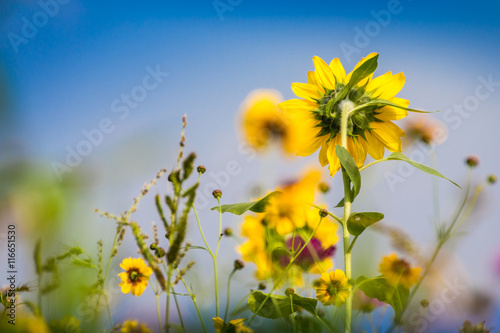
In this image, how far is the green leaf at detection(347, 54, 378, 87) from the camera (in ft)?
3.19

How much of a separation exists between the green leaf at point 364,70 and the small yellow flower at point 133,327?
0.64 metres

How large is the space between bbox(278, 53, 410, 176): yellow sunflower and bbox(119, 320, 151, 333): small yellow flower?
51 cm

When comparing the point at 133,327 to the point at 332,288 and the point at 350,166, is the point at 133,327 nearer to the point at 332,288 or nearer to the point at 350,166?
the point at 332,288

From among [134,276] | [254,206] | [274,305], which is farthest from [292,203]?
[134,276]

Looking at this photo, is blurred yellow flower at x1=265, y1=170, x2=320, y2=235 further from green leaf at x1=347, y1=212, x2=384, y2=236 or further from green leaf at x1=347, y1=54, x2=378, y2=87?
green leaf at x1=347, y1=54, x2=378, y2=87

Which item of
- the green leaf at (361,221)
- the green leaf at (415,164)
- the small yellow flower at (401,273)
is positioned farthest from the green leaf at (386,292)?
the green leaf at (415,164)

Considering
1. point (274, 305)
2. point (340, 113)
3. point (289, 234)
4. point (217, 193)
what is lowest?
point (274, 305)

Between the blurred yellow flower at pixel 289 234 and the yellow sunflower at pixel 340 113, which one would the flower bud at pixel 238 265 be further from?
the yellow sunflower at pixel 340 113

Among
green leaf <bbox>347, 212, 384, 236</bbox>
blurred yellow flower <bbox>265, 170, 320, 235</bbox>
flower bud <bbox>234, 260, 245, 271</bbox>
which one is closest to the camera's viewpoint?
green leaf <bbox>347, 212, 384, 236</bbox>

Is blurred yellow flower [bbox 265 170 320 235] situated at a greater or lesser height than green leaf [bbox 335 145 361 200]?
lesser

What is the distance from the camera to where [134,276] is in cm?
109

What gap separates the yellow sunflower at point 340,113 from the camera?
3.49ft

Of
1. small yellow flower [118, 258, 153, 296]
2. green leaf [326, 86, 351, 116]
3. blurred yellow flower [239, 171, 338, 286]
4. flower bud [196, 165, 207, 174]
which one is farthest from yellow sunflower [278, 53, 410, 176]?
small yellow flower [118, 258, 153, 296]

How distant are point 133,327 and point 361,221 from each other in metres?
0.49
